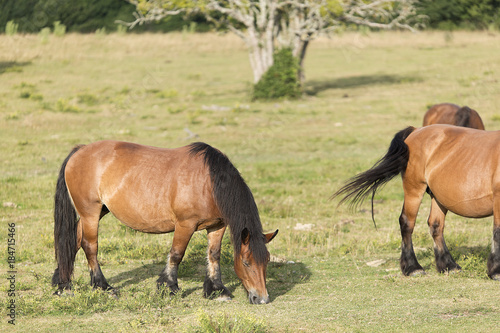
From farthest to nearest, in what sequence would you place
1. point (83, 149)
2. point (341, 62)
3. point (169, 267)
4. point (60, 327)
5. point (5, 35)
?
point (341, 62) < point (5, 35) < point (83, 149) < point (169, 267) < point (60, 327)

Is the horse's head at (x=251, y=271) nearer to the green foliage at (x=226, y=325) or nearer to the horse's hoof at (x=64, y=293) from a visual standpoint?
the green foliage at (x=226, y=325)

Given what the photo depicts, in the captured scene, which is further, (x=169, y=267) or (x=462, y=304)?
(x=169, y=267)

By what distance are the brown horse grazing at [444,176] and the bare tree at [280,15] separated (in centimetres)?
2062

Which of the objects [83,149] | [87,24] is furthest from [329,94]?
[83,149]

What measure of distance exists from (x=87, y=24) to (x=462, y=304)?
1001 inches

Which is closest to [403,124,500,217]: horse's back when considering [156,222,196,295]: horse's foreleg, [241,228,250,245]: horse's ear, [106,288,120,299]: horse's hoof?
[241,228,250,245]: horse's ear

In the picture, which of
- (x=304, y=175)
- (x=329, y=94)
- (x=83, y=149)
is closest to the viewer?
(x=83, y=149)

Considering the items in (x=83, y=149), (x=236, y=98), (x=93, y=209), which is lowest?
(x=236, y=98)

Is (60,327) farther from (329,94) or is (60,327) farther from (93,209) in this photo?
(329,94)

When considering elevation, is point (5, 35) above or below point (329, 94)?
above

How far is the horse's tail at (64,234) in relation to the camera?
7215 mm

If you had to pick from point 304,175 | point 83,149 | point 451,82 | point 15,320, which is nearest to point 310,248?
point 83,149

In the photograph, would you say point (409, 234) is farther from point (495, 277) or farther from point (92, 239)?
point (92, 239)

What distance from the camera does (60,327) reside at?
6.02 m
